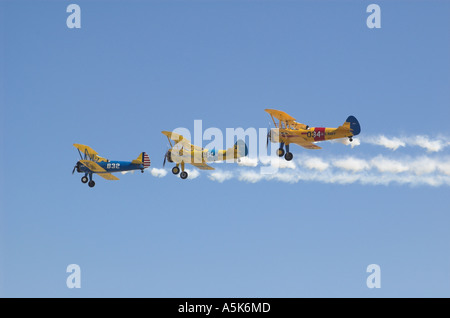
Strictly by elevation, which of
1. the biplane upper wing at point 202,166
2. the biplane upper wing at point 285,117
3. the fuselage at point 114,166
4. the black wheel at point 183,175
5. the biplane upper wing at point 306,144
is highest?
the biplane upper wing at point 285,117

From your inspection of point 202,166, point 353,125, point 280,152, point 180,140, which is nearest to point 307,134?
point 280,152

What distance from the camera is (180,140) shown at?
72812 mm

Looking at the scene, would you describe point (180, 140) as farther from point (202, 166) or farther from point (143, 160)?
point (143, 160)

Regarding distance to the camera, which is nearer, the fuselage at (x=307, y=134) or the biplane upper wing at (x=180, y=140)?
the fuselage at (x=307, y=134)

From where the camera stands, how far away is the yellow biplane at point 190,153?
7219 cm

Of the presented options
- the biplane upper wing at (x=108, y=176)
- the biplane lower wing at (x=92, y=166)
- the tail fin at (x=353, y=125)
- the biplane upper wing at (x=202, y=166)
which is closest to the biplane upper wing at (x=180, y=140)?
the biplane upper wing at (x=202, y=166)

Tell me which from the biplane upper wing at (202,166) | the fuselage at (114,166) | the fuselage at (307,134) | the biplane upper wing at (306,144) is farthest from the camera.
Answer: the fuselage at (114,166)

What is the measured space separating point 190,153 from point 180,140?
1.31m

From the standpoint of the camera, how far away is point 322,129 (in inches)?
2709

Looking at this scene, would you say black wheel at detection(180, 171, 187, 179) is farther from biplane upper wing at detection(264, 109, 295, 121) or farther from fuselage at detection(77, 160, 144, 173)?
Answer: biplane upper wing at detection(264, 109, 295, 121)

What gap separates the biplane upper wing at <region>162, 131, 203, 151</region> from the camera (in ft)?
238

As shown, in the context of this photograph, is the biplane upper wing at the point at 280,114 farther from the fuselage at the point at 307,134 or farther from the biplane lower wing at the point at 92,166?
the biplane lower wing at the point at 92,166
